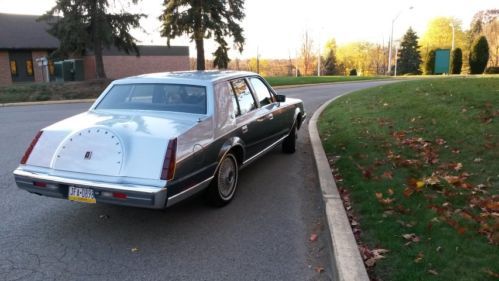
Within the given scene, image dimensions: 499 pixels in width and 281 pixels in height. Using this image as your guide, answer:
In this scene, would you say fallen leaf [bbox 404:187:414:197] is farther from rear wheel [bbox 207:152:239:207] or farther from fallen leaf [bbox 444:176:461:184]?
rear wheel [bbox 207:152:239:207]

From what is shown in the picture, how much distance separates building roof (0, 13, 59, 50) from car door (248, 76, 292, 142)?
3364cm

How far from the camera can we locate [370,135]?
8328 millimetres

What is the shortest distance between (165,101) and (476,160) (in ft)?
13.6

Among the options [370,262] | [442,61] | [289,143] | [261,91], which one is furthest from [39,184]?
[442,61]

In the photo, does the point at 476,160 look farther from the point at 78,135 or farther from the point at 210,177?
the point at 78,135

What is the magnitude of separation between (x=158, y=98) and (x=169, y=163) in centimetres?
158

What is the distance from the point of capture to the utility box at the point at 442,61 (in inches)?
1924

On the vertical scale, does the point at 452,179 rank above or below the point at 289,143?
above

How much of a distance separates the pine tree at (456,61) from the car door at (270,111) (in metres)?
41.4

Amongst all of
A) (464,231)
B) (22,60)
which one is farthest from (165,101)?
(22,60)

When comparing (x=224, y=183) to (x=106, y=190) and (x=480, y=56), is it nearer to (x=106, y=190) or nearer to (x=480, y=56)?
(x=106, y=190)

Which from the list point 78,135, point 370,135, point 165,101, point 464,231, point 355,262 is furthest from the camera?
point 370,135

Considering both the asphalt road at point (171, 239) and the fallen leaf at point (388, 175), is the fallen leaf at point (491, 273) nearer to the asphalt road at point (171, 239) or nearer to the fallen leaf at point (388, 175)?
the asphalt road at point (171, 239)

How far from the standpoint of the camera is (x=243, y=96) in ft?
20.2
